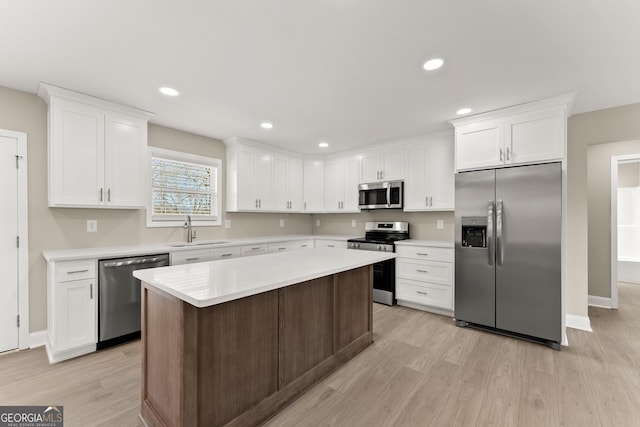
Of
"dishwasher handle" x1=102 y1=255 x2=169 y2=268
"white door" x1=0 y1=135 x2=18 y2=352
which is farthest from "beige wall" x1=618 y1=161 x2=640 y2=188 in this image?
"white door" x1=0 y1=135 x2=18 y2=352

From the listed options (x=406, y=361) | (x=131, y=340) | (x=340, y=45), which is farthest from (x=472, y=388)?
(x=131, y=340)

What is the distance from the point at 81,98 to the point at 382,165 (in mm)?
3857

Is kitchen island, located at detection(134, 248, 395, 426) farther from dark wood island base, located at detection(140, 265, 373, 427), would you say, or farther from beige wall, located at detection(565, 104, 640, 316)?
beige wall, located at detection(565, 104, 640, 316)

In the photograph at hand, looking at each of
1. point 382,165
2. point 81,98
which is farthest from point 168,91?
point 382,165

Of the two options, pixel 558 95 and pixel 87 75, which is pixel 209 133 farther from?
pixel 558 95

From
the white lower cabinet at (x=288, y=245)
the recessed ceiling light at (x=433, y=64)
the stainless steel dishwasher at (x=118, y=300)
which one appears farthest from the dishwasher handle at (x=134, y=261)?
the recessed ceiling light at (x=433, y=64)

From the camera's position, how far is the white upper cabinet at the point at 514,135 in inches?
108

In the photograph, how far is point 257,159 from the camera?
14.6 feet

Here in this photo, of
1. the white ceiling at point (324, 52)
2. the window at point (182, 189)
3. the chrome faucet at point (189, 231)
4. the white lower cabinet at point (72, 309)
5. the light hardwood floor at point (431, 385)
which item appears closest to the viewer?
the white ceiling at point (324, 52)

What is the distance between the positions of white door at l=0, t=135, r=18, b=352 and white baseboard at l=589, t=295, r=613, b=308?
7009mm

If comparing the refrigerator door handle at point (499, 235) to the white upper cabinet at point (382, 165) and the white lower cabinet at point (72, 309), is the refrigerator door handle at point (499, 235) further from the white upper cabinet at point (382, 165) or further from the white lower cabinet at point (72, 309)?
the white lower cabinet at point (72, 309)

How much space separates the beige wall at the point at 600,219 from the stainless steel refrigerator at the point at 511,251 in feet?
6.85

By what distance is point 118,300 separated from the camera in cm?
270

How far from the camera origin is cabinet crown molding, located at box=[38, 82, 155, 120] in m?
2.55
